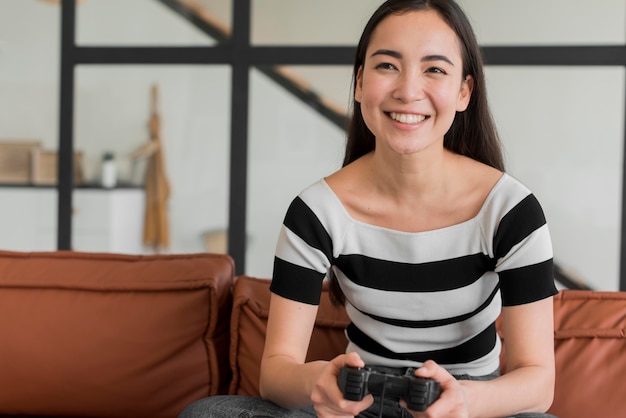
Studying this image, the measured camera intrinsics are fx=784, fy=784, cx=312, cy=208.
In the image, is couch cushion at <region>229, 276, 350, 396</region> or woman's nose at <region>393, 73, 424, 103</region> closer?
woman's nose at <region>393, 73, 424, 103</region>

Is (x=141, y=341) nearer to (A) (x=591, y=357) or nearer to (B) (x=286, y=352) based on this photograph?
(B) (x=286, y=352)

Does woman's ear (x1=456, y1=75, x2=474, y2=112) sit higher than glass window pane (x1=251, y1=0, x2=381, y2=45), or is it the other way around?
glass window pane (x1=251, y1=0, x2=381, y2=45)

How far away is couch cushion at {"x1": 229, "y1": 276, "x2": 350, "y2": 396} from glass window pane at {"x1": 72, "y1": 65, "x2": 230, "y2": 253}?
2370mm

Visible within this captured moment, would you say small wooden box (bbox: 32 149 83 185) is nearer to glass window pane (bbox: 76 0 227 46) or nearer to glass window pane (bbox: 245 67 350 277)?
glass window pane (bbox: 76 0 227 46)

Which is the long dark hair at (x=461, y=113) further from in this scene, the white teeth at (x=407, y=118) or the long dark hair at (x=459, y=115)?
the white teeth at (x=407, y=118)

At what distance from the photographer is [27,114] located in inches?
163

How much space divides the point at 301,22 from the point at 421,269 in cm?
272

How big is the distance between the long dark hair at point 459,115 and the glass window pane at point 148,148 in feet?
8.05

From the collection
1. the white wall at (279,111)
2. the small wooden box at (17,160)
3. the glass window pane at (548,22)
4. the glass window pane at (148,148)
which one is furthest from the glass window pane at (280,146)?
the small wooden box at (17,160)

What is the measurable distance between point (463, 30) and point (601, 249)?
8.69 ft

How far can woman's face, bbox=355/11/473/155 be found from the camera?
4.50 ft

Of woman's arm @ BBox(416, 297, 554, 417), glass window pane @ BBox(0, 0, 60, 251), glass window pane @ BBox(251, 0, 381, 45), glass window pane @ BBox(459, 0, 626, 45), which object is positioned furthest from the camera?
glass window pane @ BBox(0, 0, 60, 251)

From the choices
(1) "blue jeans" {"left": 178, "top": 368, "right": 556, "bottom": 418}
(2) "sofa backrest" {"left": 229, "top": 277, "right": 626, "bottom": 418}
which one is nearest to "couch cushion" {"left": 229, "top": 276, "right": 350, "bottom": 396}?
(2) "sofa backrest" {"left": 229, "top": 277, "right": 626, "bottom": 418}

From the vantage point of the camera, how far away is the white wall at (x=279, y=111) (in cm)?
373
